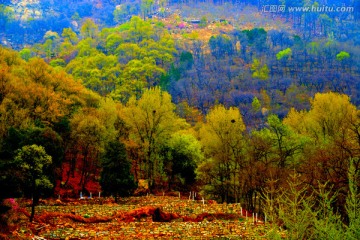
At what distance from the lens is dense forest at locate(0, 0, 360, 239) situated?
29.0 m

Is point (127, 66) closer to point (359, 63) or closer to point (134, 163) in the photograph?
point (134, 163)

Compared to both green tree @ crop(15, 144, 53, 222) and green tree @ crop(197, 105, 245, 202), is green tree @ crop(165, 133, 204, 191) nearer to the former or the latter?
green tree @ crop(197, 105, 245, 202)

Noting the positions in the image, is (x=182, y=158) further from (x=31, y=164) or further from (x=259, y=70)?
(x=259, y=70)

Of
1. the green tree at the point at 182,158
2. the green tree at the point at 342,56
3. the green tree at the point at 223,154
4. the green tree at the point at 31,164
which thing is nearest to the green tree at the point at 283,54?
the green tree at the point at 342,56

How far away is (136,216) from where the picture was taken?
95.0ft

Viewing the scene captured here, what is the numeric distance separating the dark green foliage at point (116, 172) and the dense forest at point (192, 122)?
0.30 feet

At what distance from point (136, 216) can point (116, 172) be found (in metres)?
8.05

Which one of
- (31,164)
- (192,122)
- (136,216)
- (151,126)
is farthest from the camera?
(192,122)

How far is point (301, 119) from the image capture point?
55625mm

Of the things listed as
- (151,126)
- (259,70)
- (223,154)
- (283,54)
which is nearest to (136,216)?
(223,154)

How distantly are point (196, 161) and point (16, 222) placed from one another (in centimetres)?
2989

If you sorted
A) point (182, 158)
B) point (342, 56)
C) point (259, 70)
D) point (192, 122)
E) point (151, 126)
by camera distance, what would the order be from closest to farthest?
point (151, 126), point (182, 158), point (192, 122), point (259, 70), point (342, 56)

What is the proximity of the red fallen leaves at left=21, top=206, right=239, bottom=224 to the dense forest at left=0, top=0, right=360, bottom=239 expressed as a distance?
2.28 meters

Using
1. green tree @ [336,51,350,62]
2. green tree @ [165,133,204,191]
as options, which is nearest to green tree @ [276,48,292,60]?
green tree @ [336,51,350,62]
